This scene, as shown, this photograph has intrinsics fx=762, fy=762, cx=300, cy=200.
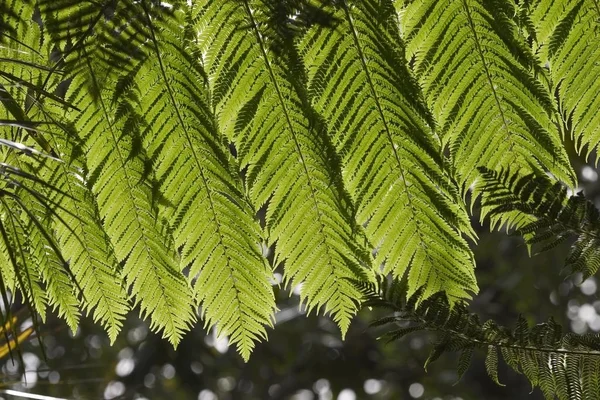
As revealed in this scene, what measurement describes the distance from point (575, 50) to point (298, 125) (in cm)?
51

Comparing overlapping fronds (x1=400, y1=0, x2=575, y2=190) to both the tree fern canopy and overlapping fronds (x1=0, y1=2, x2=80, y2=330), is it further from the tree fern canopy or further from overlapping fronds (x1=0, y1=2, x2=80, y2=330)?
overlapping fronds (x1=0, y1=2, x2=80, y2=330)

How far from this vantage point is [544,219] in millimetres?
1161

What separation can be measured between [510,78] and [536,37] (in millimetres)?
90

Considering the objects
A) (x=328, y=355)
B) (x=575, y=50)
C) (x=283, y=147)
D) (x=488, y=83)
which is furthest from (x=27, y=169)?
(x=328, y=355)

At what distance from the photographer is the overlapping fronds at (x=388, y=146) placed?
1.37 m

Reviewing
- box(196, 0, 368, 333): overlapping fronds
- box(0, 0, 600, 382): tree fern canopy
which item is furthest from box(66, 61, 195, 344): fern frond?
box(196, 0, 368, 333): overlapping fronds

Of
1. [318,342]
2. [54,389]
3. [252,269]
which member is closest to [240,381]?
[318,342]

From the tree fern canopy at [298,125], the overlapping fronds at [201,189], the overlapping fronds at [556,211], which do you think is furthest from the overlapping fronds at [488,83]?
the overlapping fronds at [201,189]

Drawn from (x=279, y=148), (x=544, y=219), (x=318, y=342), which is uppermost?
(x=318, y=342)

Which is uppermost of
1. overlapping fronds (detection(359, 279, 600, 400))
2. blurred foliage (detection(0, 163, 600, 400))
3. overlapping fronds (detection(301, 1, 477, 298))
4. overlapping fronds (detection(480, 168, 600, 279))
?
blurred foliage (detection(0, 163, 600, 400))

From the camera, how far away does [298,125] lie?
141 centimetres

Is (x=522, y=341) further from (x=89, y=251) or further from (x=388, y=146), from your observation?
(x=89, y=251)

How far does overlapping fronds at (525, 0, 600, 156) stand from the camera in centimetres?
133

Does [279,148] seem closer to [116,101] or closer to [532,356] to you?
[116,101]
